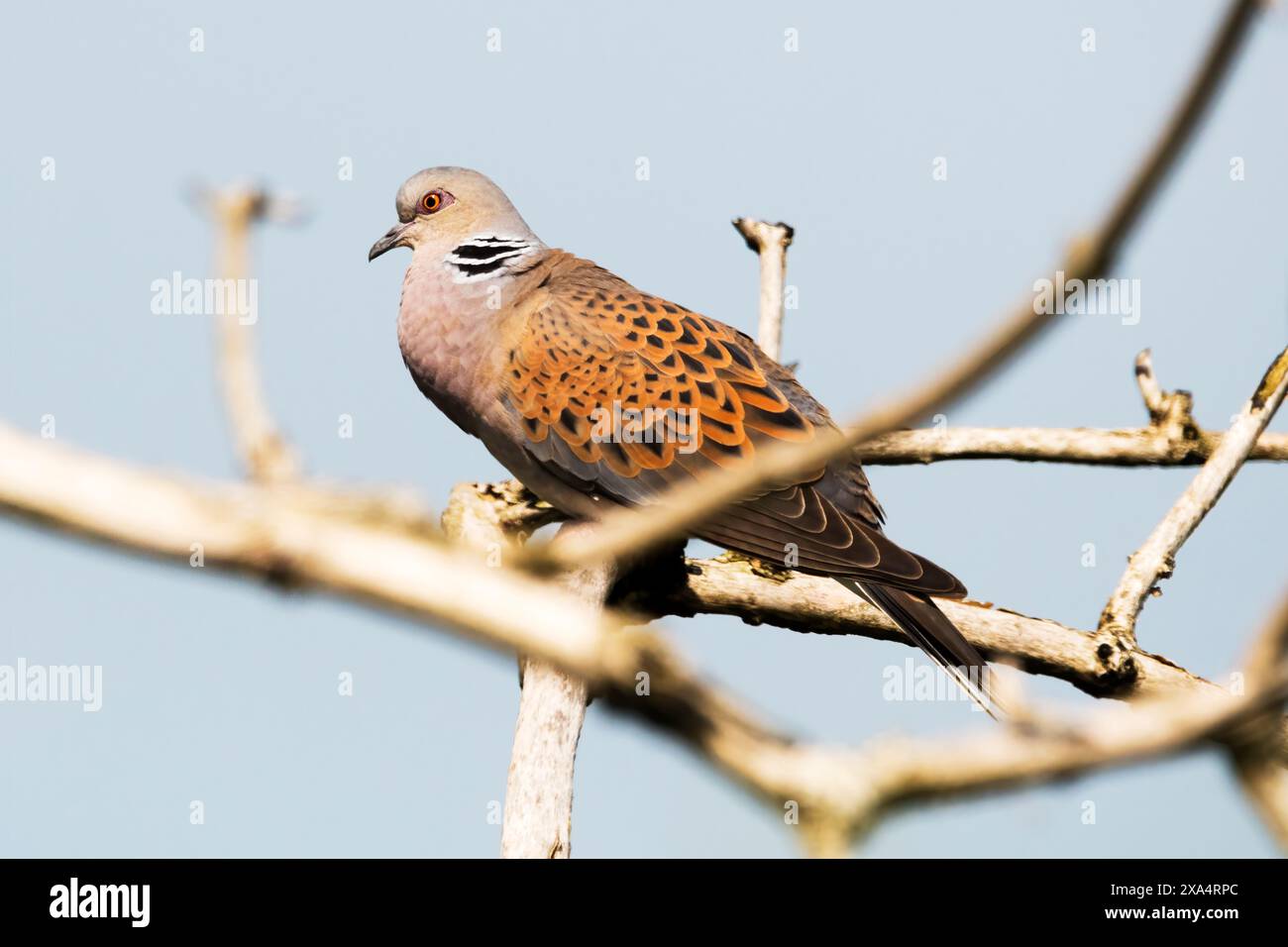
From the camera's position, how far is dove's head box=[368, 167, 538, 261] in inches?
241

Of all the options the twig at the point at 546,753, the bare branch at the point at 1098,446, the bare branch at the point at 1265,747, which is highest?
the bare branch at the point at 1098,446

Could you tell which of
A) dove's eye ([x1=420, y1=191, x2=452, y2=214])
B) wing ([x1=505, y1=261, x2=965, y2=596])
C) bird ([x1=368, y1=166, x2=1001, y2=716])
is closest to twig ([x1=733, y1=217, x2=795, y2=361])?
bird ([x1=368, y1=166, x2=1001, y2=716])

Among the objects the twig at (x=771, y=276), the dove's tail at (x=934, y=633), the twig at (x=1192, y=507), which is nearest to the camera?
the dove's tail at (x=934, y=633)

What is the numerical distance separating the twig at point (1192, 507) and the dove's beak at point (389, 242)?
10.8 ft

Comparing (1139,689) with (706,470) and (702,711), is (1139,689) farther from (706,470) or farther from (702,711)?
(702,711)

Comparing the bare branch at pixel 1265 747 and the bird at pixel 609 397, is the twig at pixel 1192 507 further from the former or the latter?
the bare branch at pixel 1265 747

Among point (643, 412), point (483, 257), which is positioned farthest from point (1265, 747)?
point (483, 257)

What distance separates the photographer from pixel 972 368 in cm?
88

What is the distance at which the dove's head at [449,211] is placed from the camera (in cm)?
612

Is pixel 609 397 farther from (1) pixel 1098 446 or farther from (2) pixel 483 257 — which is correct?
(1) pixel 1098 446

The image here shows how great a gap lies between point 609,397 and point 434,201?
4.35ft

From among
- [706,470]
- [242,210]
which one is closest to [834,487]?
Answer: [706,470]

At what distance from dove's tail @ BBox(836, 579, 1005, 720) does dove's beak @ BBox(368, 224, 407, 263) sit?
253cm

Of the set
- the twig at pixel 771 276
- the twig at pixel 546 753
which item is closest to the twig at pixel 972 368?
the twig at pixel 546 753
